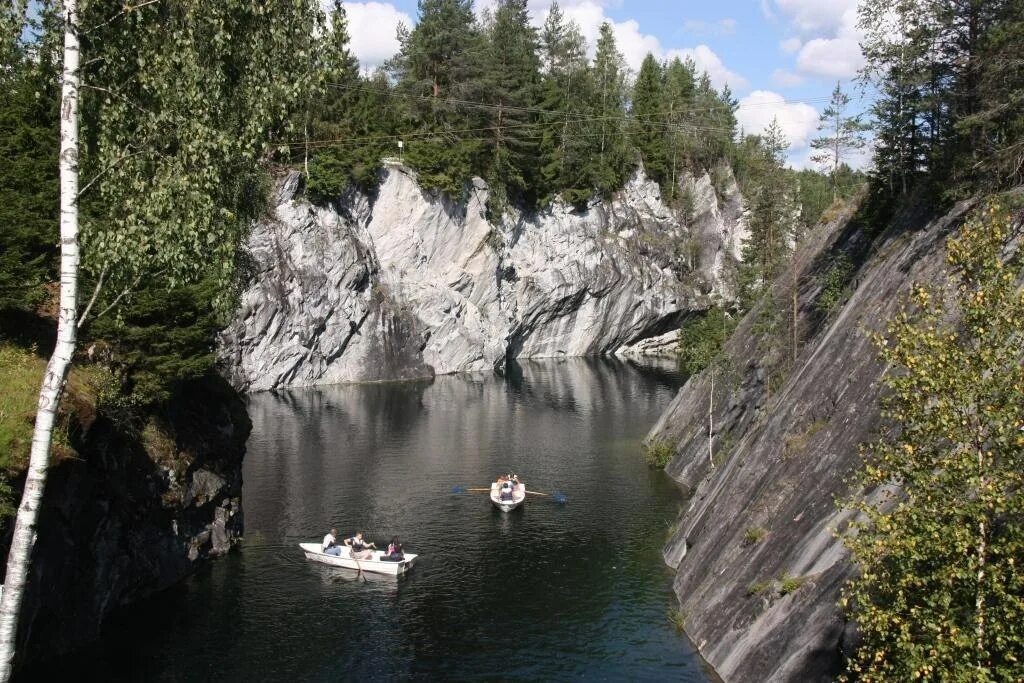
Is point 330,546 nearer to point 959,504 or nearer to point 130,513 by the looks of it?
point 130,513

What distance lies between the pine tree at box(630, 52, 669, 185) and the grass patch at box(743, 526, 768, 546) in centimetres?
8761

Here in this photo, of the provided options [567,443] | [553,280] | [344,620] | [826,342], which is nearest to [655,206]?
[553,280]

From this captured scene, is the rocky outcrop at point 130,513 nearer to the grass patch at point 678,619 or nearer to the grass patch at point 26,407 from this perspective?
the grass patch at point 26,407

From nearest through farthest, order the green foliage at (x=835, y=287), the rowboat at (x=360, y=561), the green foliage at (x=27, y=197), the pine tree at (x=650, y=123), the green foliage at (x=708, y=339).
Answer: the green foliage at (x=27, y=197) < the rowboat at (x=360, y=561) < the green foliage at (x=835, y=287) < the green foliage at (x=708, y=339) < the pine tree at (x=650, y=123)

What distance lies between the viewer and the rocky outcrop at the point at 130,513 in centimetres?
2145

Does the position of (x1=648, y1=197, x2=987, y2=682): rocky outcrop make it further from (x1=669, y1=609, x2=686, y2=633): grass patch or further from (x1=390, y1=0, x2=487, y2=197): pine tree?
(x1=390, y1=0, x2=487, y2=197): pine tree

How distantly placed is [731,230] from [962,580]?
104211 millimetres

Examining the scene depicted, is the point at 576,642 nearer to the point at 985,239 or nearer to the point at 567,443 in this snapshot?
the point at 985,239

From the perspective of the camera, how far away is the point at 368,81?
8369cm

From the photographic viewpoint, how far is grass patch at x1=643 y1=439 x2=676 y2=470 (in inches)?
1848

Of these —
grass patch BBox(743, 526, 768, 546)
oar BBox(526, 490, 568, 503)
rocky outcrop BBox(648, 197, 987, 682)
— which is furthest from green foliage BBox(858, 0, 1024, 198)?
oar BBox(526, 490, 568, 503)

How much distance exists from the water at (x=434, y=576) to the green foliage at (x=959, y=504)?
13.1m

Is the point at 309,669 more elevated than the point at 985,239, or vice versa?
the point at 985,239

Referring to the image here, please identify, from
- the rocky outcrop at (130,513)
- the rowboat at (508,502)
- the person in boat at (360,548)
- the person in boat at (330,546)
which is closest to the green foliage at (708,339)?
the rowboat at (508,502)
